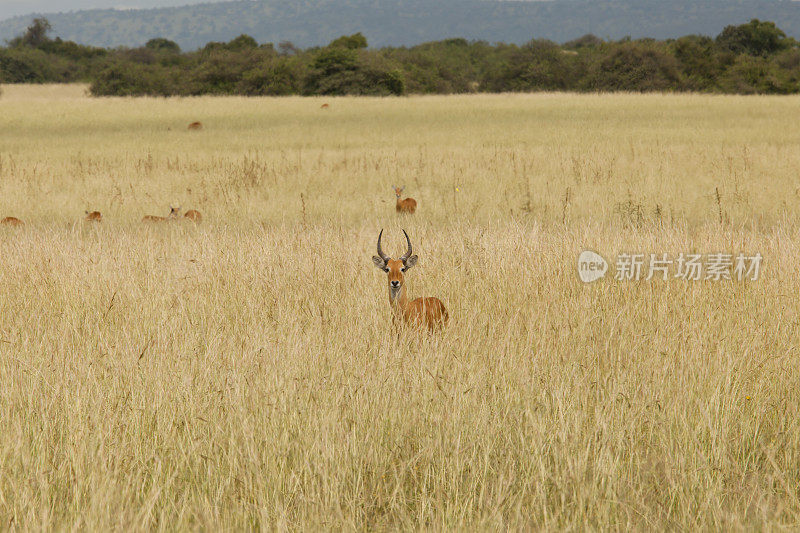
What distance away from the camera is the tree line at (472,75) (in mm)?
48844

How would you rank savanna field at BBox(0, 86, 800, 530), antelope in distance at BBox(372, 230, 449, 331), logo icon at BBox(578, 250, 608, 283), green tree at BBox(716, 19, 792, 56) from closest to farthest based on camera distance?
savanna field at BBox(0, 86, 800, 530), antelope in distance at BBox(372, 230, 449, 331), logo icon at BBox(578, 250, 608, 283), green tree at BBox(716, 19, 792, 56)

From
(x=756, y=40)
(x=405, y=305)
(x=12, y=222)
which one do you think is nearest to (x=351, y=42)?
(x=756, y=40)

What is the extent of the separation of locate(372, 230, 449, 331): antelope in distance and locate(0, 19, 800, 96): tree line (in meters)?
44.6

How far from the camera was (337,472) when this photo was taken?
288 centimetres

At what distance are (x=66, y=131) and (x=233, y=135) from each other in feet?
24.3

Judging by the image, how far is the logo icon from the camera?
5984 mm

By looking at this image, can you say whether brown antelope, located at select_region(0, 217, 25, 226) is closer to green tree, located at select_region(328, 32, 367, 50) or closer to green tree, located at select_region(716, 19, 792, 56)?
green tree, located at select_region(328, 32, 367, 50)

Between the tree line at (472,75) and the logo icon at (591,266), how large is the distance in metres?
43.0

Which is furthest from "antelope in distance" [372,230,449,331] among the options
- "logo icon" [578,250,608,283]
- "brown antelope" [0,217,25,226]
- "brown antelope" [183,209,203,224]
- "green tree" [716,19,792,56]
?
"green tree" [716,19,792,56]

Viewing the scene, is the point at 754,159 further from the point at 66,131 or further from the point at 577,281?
the point at 66,131

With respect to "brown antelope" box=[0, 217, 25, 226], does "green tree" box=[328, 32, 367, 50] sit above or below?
above

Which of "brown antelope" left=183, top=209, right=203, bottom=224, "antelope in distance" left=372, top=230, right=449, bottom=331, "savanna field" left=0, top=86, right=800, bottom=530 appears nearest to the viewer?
"savanna field" left=0, top=86, right=800, bottom=530

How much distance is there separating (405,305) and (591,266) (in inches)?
92.9

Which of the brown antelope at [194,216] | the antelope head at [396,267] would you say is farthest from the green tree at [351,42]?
the antelope head at [396,267]
